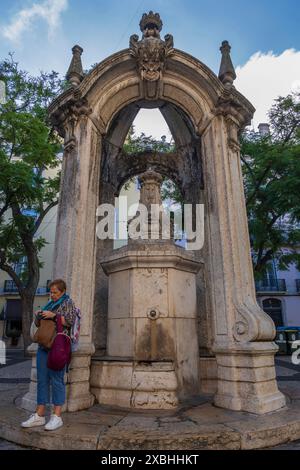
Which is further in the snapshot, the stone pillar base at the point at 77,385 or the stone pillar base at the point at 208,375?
the stone pillar base at the point at 208,375

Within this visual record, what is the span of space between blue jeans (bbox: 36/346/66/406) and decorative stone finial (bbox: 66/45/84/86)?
170 inches

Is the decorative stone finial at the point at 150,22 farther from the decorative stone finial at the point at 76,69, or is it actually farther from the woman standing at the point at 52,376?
the woman standing at the point at 52,376

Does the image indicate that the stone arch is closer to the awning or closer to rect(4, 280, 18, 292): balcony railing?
the awning

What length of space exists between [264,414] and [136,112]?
5737mm

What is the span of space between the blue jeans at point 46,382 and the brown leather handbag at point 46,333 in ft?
0.50

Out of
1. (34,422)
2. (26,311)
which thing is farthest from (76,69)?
(26,311)

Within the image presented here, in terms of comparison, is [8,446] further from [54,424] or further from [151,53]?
[151,53]

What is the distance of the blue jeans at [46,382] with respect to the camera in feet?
11.1

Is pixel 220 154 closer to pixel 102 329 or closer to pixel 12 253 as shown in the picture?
pixel 102 329

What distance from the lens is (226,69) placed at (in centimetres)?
568

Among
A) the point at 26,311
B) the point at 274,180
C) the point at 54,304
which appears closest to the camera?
the point at 54,304

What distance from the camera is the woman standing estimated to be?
3295 mm

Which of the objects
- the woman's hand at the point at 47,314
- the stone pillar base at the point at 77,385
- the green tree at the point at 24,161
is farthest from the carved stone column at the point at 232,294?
the green tree at the point at 24,161

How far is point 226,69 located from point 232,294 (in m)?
3.86
